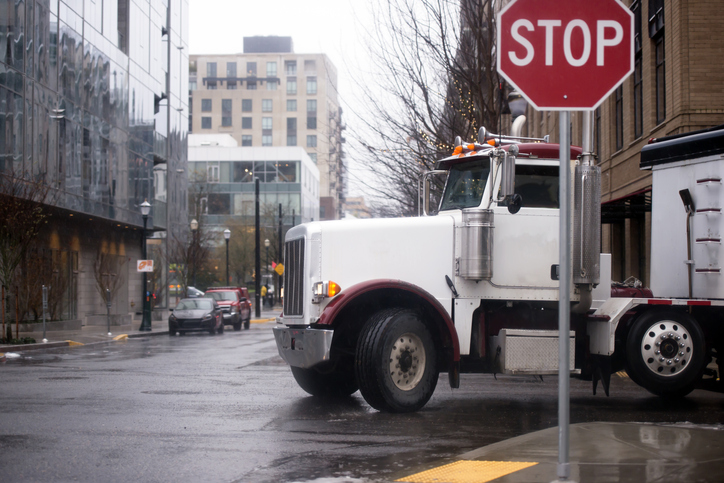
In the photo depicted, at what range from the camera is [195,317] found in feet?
99.6

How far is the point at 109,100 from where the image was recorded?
35500 mm

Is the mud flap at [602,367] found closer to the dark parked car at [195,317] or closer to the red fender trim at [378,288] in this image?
the red fender trim at [378,288]

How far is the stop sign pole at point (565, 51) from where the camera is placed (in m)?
5.27

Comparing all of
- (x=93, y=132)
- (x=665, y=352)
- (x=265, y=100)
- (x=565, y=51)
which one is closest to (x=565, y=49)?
(x=565, y=51)

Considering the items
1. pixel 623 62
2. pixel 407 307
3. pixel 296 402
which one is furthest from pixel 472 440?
pixel 623 62

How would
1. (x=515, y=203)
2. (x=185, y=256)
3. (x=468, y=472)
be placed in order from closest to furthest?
(x=468, y=472) → (x=515, y=203) → (x=185, y=256)

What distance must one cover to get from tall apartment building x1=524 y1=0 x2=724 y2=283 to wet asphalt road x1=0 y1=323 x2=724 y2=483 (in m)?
7.24

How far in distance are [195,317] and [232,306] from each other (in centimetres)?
491

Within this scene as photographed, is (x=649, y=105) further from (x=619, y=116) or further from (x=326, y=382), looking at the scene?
(x=326, y=382)

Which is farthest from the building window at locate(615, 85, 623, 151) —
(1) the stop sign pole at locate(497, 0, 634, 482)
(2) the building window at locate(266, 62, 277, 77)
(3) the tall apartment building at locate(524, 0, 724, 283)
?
(2) the building window at locate(266, 62, 277, 77)

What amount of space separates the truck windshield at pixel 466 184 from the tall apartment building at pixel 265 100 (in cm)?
10768

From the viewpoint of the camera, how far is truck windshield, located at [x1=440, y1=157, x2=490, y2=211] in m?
9.71

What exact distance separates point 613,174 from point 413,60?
7.09 meters

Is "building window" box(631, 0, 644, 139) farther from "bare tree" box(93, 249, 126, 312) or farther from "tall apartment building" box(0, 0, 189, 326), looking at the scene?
"bare tree" box(93, 249, 126, 312)
